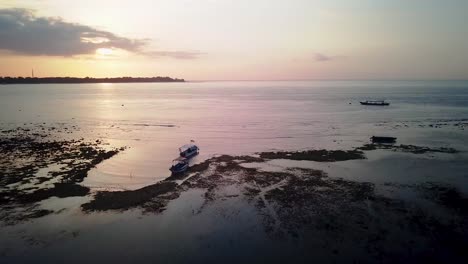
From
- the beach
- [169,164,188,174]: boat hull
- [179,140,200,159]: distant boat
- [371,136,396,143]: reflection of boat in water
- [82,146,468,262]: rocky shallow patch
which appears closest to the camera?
[82,146,468,262]: rocky shallow patch

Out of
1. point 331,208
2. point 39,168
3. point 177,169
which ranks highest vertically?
point 177,169

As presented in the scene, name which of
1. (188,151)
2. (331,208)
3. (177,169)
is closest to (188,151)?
(188,151)

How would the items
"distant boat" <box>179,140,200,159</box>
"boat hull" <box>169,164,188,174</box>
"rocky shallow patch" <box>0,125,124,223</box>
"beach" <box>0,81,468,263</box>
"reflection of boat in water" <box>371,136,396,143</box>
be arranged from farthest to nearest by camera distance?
"reflection of boat in water" <box>371,136,396,143</box> < "distant boat" <box>179,140,200,159</box> < "boat hull" <box>169,164,188,174</box> < "rocky shallow patch" <box>0,125,124,223</box> < "beach" <box>0,81,468,263</box>

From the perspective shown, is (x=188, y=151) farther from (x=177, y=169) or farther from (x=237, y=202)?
(x=237, y=202)

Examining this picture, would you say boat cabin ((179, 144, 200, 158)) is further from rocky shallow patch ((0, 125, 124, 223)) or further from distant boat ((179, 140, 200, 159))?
rocky shallow patch ((0, 125, 124, 223))

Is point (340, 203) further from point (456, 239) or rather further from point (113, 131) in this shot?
point (113, 131)

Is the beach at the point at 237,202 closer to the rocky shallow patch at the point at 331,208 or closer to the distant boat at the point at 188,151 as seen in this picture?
the rocky shallow patch at the point at 331,208

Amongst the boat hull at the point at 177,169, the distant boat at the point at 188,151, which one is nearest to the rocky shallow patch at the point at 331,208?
the boat hull at the point at 177,169

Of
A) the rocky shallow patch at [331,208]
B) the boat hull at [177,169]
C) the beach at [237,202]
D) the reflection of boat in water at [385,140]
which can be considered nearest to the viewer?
the rocky shallow patch at [331,208]

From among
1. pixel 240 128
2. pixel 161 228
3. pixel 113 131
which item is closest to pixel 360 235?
pixel 161 228

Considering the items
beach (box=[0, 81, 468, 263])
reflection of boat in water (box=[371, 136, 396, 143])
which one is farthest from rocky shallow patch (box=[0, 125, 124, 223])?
reflection of boat in water (box=[371, 136, 396, 143])

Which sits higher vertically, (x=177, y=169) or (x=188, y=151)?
(x=188, y=151)

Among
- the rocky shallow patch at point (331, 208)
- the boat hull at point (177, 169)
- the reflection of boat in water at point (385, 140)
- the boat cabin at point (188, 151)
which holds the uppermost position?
the reflection of boat in water at point (385, 140)
